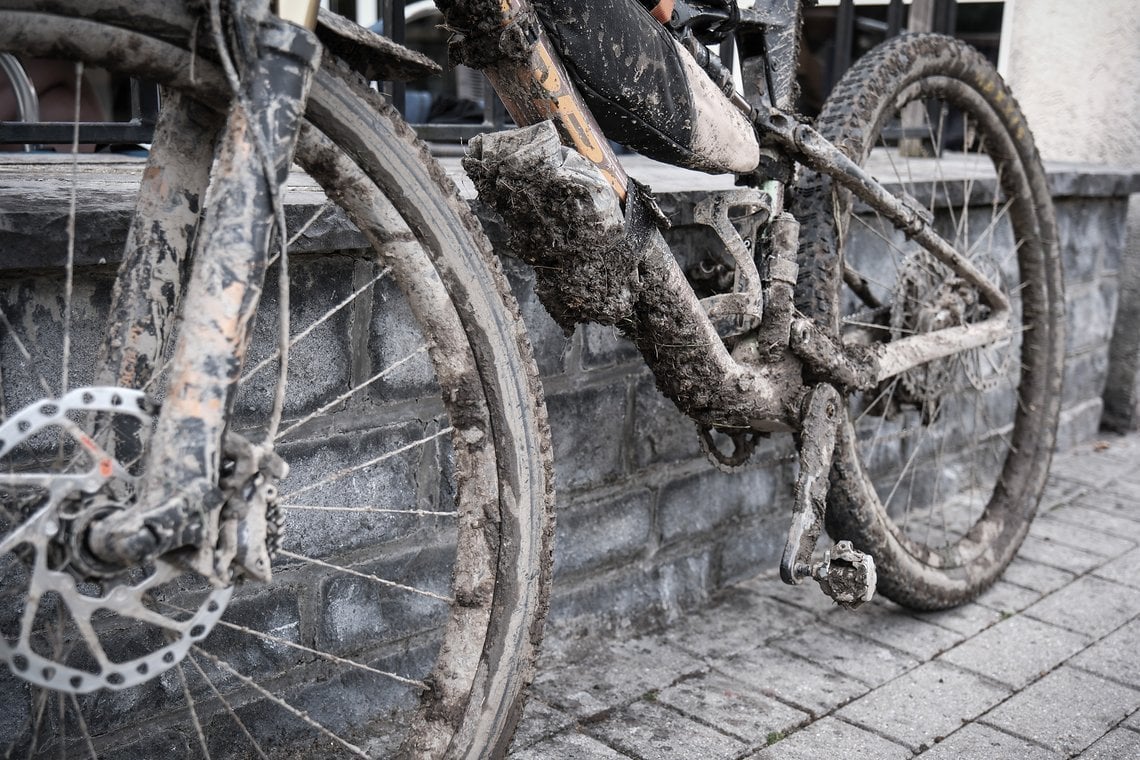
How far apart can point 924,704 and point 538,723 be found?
79 centimetres

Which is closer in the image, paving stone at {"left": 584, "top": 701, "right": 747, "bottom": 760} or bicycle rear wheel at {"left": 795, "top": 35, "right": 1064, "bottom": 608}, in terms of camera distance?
paving stone at {"left": 584, "top": 701, "right": 747, "bottom": 760}

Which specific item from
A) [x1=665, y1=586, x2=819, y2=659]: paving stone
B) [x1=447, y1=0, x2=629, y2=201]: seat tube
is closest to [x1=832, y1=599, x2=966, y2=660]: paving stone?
[x1=665, y1=586, x2=819, y2=659]: paving stone

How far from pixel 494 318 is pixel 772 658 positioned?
1.34 m

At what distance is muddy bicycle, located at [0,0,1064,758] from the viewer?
3.90 feet

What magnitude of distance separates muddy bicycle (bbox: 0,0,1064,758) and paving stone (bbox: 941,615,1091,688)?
0.42 feet

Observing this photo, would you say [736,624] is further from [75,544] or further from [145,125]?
[75,544]

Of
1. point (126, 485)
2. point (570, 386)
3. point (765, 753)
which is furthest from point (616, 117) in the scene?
point (765, 753)

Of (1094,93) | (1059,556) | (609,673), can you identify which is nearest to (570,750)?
(609,673)

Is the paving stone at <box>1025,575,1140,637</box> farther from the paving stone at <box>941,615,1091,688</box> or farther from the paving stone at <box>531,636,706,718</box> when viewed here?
the paving stone at <box>531,636,706,718</box>

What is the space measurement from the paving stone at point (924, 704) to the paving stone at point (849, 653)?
4cm

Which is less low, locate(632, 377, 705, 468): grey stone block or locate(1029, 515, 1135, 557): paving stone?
locate(632, 377, 705, 468): grey stone block

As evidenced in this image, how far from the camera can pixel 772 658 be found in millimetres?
2508

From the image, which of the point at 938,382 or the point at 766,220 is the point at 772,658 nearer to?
the point at 938,382

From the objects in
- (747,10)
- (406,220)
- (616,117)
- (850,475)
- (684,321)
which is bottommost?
(850,475)
